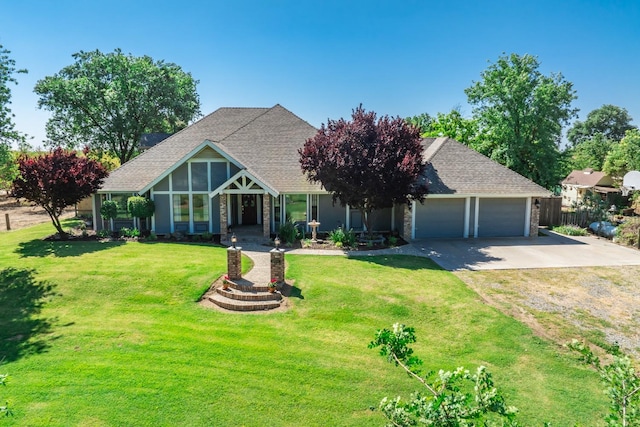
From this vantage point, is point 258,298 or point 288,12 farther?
point 288,12

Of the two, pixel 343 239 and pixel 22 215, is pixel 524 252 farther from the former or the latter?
pixel 22 215

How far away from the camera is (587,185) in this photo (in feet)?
136

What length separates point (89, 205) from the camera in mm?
29016

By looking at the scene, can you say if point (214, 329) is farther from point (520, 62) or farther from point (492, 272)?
point (520, 62)

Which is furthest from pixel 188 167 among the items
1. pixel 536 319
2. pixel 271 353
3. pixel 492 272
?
pixel 536 319

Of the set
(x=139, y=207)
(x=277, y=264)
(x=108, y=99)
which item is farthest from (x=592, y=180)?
(x=108, y=99)

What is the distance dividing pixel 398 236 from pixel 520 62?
1645cm

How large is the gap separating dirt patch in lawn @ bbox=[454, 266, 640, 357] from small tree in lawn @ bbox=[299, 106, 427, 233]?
4.81 meters

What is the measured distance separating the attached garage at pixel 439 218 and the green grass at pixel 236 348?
593 centimetres

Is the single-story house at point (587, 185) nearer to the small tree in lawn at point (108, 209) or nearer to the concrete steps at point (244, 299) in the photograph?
the concrete steps at point (244, 299)

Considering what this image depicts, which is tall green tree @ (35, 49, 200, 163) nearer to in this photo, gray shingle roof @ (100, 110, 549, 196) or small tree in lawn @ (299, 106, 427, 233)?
gray shingle roof @ (100, 110, 549, 196)

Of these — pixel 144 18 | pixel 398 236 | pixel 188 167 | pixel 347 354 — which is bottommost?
pixel 347 354

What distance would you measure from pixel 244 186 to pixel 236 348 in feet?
38.3

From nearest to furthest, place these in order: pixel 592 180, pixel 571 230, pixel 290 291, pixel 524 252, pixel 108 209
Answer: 1. pixel 290 291
2. pixel 524 252
3. pixel 108 209
4. pixel 571 230
5. pixel 592 180
